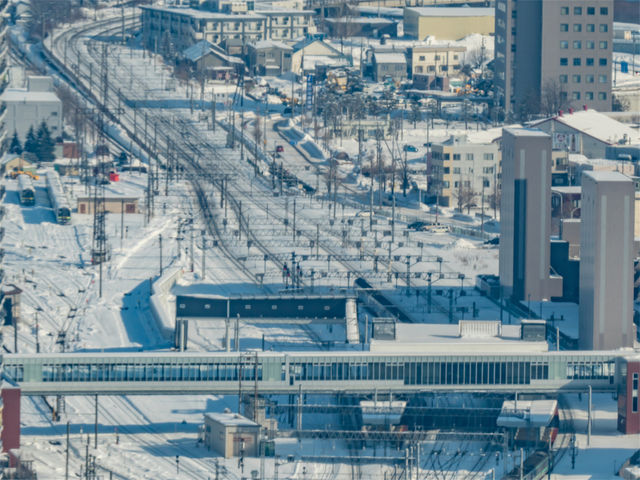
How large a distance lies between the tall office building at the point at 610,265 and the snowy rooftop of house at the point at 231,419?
15158 mm

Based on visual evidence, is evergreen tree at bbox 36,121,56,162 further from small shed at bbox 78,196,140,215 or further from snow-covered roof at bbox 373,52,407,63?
snow-covered roof at bbox 373,52,407,63

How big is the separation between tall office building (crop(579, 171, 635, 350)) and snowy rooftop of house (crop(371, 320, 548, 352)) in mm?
4157

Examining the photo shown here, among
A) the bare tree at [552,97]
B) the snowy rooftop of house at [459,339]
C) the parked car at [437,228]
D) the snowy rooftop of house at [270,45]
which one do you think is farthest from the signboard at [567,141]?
the snowy rooftop of house at [459,339]

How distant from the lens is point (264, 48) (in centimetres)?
13562

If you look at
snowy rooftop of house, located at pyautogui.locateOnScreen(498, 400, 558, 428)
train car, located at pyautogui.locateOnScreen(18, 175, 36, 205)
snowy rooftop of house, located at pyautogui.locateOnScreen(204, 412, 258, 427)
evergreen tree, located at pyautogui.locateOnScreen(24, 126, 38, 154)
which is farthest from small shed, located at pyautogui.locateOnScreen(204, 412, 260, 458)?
evergreen tree, located at pyautogui.locateOnScreen(24, 126, 38, 154)

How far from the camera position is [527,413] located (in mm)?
60531

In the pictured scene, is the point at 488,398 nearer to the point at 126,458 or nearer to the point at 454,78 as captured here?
the point at 126,458

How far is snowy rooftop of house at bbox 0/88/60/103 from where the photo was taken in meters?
114

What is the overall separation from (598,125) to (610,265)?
125 ft

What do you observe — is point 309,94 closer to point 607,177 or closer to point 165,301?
Answer: point 165,301

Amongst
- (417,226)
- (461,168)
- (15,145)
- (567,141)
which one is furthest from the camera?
(15,145)

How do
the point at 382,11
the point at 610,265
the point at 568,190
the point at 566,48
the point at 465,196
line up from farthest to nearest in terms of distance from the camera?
the point at 382,11, the point at 566,48, the point at 465,196, the point at 568,190, the point at 610,265

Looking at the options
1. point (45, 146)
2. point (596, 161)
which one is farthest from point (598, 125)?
point (45, 146)

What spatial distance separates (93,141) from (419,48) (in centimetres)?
2812
